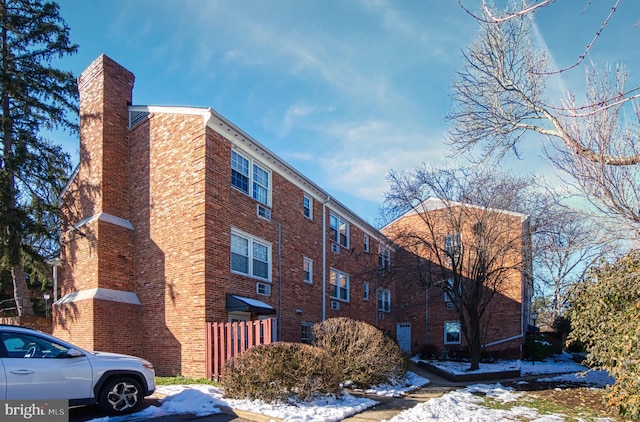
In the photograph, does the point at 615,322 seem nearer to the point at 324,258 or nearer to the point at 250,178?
the point at 250,178

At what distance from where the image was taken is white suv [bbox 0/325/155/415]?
21.5ft

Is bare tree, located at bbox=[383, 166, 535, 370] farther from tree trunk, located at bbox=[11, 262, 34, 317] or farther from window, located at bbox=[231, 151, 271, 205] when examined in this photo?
tree trunk, located at bbox=[11, 262, 34, 317]

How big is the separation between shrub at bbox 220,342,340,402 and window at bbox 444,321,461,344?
728 inches

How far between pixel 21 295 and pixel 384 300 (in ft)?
60.3

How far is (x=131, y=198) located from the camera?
1516 centimetres

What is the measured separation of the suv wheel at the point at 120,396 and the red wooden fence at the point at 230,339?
11.2 feet

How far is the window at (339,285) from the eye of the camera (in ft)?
68.6

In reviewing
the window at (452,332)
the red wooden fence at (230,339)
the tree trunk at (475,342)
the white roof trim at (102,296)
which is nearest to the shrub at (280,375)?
the red wooden fence at (230,339)

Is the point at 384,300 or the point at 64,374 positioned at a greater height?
the point at 64,374

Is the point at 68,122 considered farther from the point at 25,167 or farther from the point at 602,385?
the point at 602,385

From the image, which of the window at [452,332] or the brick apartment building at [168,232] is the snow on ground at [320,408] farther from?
the window at [452,332]

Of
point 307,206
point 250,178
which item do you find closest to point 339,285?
point 307,206

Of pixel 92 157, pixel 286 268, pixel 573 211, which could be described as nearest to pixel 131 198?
pixel 92 157

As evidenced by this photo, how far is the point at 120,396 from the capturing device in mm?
7609
